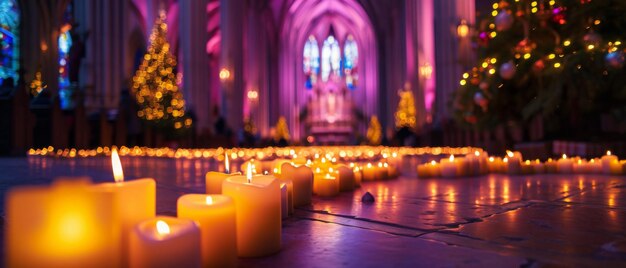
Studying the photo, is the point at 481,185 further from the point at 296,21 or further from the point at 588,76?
the point at 296,21

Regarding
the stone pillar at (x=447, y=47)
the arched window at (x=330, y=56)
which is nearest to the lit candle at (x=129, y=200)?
the stone pillar at (x=447, y=47)

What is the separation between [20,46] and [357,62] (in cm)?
3028

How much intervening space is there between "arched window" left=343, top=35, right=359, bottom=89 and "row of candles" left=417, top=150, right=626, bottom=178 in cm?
4061

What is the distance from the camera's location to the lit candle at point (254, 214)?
1381 mm

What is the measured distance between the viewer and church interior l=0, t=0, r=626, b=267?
107 cm

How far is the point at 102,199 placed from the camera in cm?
95

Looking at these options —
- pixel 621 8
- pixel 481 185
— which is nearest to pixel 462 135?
pixel 621 8

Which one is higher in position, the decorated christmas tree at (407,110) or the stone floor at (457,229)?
the decorated christmas tree at (407,110)

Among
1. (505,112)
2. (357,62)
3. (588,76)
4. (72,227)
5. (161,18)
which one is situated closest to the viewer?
(72,227)

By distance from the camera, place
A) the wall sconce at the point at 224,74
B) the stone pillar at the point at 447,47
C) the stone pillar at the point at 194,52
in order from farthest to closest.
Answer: the wall sconce at the point at 224,74, the stone pillar at the point at 194,52, the stone pillar at the point at 447,47

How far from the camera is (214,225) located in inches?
47.5

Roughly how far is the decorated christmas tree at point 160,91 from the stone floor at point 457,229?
40.6ft

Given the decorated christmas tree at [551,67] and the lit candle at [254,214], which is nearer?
the lit candle at [254,214]

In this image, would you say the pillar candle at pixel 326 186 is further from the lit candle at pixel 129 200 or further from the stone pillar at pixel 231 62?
the stone pillar at pixel 231 62
